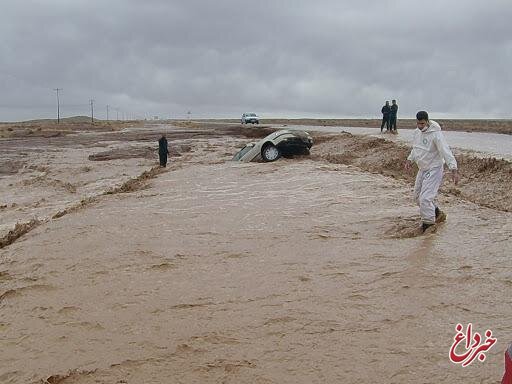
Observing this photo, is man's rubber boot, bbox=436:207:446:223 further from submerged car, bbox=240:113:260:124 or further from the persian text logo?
submerged car, bbox=240:113:260:124

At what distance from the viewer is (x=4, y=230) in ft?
34.0

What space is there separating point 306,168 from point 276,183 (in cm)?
268

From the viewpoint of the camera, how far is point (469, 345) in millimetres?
3980

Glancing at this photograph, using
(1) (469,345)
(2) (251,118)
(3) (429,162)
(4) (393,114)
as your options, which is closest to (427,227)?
(3) (429,162)

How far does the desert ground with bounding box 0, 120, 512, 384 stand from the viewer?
397 cm

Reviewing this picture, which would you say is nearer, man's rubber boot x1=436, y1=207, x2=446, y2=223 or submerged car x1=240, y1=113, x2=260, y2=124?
man's rubber boot x1=436, y1=207, x2=446, y2=223

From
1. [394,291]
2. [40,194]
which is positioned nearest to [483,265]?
[394,291]

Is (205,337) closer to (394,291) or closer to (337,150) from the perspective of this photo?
(394,291)

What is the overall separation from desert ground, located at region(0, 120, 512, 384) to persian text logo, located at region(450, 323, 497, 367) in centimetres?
6

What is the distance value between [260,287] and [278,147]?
13829 millimetres

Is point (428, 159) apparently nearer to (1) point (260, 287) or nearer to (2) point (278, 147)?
(1) point (260, 287)

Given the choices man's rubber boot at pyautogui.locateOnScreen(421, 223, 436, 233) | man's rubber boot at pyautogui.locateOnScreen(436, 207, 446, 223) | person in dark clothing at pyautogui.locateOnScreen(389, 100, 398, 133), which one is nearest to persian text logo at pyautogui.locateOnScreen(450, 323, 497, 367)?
man's rubber boot at pyautogui.locateOnScreen(421, 223, 436, 233)

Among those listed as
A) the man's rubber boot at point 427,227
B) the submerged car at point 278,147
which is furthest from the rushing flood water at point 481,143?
the man's rubber boot at point 427,227

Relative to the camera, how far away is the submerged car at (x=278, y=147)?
1920cm
